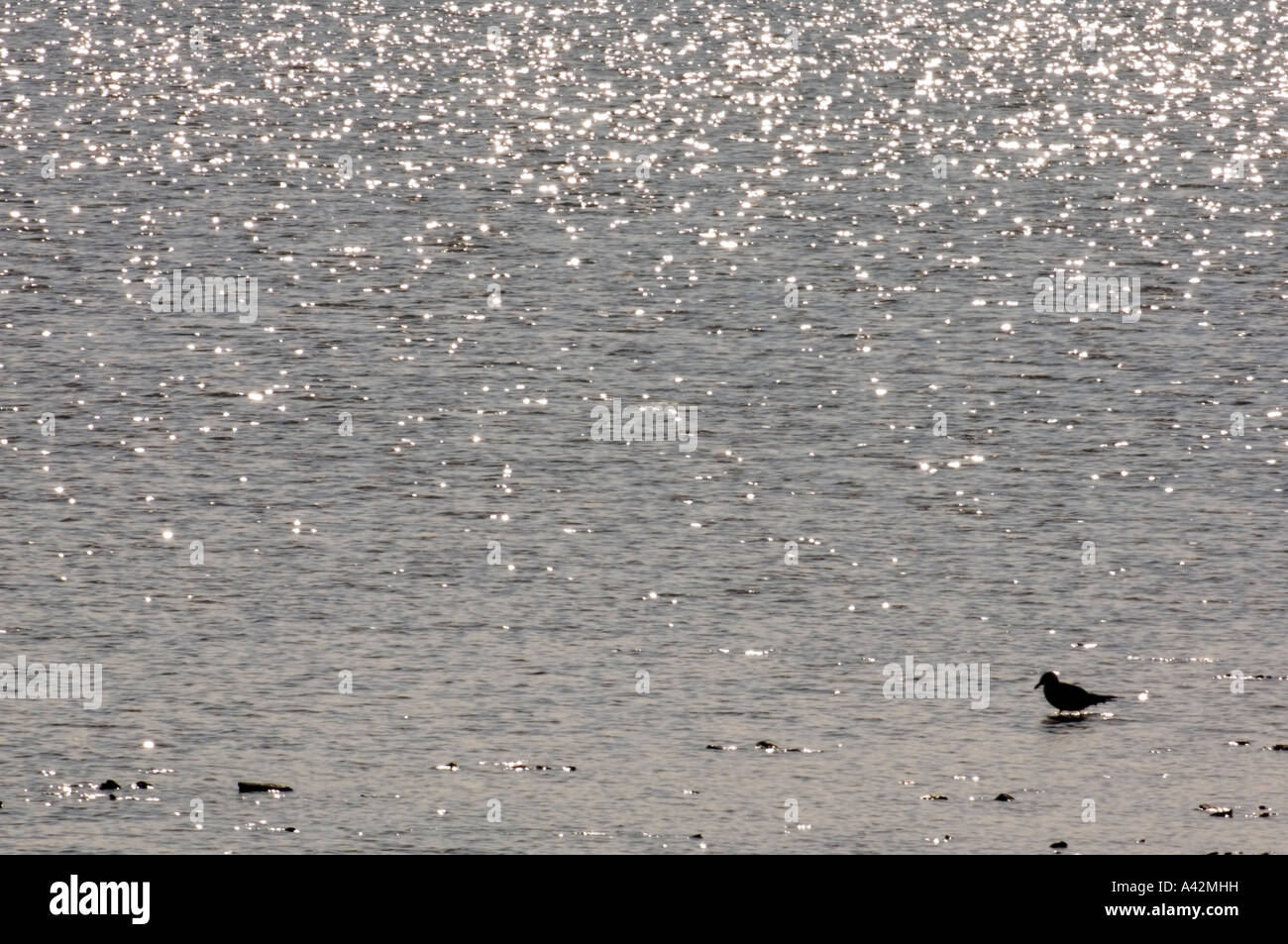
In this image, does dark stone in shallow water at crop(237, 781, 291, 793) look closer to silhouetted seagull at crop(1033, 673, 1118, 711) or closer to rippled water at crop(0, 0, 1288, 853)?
rippled water at crop(0, 0, 1288, 853)

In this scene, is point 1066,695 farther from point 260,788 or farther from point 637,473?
point 637,473

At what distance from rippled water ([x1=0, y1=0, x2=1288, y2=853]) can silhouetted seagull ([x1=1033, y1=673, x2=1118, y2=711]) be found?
43 centimetres

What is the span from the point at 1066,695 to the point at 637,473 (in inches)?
736

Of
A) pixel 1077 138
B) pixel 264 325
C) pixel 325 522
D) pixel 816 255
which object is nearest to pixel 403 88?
pixel 1077 138

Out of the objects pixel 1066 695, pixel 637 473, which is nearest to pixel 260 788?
pixel 1066 695

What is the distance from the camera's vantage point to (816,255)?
8362 centimetres

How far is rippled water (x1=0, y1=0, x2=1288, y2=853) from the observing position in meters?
36.9

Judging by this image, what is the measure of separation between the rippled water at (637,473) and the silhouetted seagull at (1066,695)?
43 cm

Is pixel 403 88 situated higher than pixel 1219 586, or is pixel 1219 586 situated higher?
pixel 403 88

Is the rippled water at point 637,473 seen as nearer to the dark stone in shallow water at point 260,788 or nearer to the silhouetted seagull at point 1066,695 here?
the dark stone in shallow water at point 260,788

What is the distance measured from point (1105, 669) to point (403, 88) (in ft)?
288

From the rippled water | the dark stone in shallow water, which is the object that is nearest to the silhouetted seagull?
the rippled water

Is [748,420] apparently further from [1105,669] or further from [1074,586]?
[1105,669]

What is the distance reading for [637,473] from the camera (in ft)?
184
